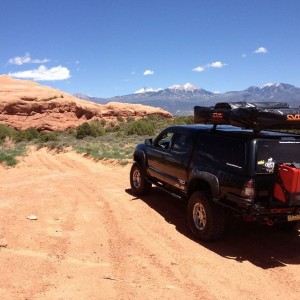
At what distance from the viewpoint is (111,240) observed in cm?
658

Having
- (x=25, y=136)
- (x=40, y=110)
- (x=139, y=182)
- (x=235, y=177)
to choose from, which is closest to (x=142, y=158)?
(x=139, y=182)

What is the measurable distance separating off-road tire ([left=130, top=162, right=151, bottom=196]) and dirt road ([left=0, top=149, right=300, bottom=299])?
345 millimetres

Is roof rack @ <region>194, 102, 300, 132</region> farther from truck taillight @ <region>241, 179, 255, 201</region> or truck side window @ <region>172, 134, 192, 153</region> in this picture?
truck side window @ <region>172, 134, 192, 153</region>

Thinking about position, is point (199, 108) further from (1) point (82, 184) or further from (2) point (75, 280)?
(1) point (82, 184)

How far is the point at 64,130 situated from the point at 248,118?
1437 inches

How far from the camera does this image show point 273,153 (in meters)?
5.87

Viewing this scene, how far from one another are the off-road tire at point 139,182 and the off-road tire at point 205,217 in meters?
2.78

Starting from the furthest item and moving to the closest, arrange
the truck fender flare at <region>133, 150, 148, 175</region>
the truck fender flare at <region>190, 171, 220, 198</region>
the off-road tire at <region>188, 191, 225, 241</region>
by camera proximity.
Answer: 1. the truck fender flare at <region>133, 150, 148, 175</region>
2. the off-road tire at <region>188, 191, 225, 241</region>
3. the truck fender flare at <region>190, 171, 220, 198</region>

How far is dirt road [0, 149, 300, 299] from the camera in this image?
15.9ft

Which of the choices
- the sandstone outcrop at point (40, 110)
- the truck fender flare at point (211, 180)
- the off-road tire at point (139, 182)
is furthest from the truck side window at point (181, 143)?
the sandstone outcrop at point (40, 110)

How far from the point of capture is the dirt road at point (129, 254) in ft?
15.9

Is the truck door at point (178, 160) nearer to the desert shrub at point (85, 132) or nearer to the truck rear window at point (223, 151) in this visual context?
the truck rear window at point (223, 151)

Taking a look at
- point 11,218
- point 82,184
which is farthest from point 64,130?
point 11,218

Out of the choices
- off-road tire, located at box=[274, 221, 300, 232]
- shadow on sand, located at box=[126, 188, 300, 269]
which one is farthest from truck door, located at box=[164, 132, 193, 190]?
off-road tire, located at box=[274, 221, 300, 232]
